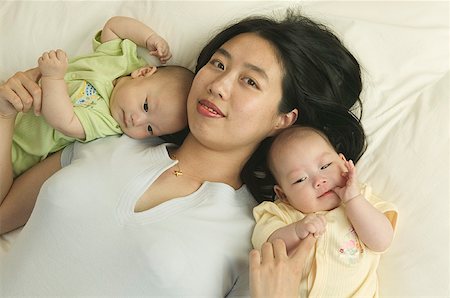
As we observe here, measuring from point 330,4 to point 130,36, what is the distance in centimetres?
67

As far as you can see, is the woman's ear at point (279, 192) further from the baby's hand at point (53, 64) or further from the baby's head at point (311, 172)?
the baby's hand at point (53, 64)

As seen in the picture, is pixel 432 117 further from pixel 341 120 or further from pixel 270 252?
pixel 270 252

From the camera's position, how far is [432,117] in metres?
1.67

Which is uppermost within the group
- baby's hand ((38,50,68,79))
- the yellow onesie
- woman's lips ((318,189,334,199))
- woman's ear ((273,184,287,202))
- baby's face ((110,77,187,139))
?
baby's hand ((38,50,68,79))

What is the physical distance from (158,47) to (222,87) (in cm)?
40

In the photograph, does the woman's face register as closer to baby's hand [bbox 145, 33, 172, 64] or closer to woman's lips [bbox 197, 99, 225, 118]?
woman's lips [bbox 197, 99, 225, 118]

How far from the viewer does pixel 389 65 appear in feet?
5.97

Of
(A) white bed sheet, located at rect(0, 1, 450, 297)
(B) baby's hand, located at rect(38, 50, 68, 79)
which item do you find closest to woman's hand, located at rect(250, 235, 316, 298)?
(A) white bed sheet, located at rect(0, 1, 450, 297)

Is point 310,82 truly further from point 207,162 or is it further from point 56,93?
point 56,93

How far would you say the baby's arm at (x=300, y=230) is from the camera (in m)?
1.41

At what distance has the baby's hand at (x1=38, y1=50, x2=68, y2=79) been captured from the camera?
4.88 feet

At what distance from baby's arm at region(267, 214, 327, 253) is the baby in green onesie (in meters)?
0.43

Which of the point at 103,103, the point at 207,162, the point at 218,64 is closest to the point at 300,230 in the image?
the point at 207,162

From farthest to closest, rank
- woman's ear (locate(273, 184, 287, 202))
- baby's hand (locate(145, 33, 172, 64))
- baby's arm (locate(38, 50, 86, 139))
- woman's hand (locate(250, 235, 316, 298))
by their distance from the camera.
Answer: baby's hand (locate(145, 33, 172, 64)) < woman's ear (locate(273, 184, 287, 202)) < baby's arm (locate(38, 50, 86, 139)) < woman's hand (locate(250, 235, 316, 298))
